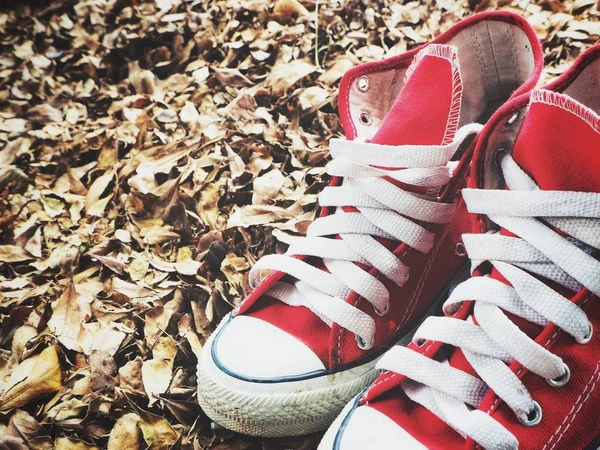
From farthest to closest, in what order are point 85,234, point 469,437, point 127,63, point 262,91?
point 127,63 < point 262,91 < point 85,234 < point 469,437

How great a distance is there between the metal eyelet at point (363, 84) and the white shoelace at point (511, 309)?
16.3 inches

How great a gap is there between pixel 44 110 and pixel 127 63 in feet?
1.32

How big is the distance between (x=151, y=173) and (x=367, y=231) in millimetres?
950

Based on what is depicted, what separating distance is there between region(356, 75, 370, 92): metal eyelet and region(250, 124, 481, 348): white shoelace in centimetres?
20

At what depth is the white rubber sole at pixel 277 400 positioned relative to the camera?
3.12 feet

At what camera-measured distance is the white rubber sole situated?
3.12 ft

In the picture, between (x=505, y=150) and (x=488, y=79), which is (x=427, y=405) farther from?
(x=488, y=79)

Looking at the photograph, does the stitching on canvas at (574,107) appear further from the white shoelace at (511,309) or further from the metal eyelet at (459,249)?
the metal eyelet at (459,249)

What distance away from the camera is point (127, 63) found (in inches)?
87.5

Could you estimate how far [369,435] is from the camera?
0.82 meters

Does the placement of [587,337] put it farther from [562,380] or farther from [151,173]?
[151,173]

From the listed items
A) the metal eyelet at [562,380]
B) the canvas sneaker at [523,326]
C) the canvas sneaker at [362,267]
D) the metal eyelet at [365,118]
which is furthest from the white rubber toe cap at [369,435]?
the metal eyelet at [365,118]

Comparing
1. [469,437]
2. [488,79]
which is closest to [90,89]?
[488,79]

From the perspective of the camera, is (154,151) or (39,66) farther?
(39,66)
